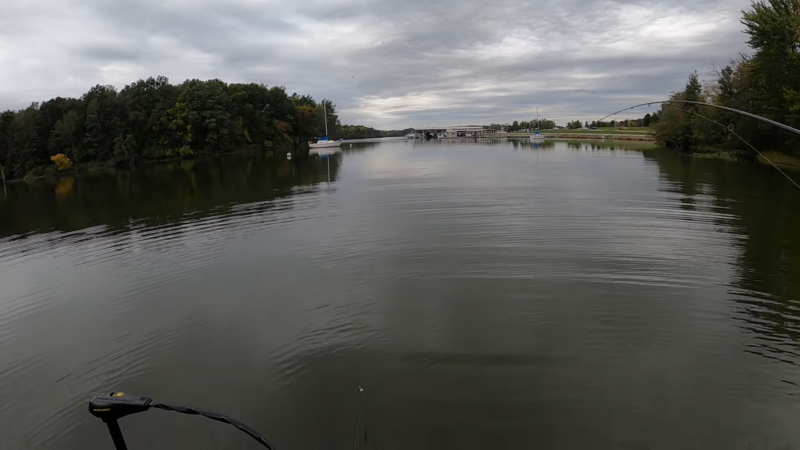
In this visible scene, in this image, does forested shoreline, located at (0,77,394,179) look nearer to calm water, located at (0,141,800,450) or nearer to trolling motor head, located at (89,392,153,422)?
calm water, located at (0,141,800,450)

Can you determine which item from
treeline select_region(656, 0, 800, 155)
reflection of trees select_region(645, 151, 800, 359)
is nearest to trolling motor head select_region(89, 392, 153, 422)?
reflection of trees select_region(645, 151, 800, 359)

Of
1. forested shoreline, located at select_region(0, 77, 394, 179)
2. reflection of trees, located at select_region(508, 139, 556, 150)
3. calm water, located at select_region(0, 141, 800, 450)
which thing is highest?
forested shoreline, located at select_region(0, 77, 394, 179)

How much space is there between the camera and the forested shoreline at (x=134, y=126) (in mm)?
71000

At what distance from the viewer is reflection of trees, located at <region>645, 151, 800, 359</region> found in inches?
349

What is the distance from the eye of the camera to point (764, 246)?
14008 mm

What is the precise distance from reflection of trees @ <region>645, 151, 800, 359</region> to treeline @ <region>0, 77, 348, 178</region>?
78750 millimetres

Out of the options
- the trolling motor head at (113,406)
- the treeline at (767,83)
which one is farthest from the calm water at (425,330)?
the treeline at (767,83)

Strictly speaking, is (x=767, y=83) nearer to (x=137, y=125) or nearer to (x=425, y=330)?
(x=425, y=330)

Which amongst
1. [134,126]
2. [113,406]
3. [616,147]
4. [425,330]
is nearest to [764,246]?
[425,330]

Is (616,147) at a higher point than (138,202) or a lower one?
higher

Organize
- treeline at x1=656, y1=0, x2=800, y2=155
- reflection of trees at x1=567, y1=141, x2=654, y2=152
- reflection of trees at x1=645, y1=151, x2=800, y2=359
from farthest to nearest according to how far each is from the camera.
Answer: reflection of trees at x1=567, y1=141, x2=654, y2=152 < treeline at x1=656, y1=0, x2=800, y2=155 < reflection of trees at x1=645, y1=151, x2=800, y2=359

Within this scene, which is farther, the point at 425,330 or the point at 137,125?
the point at 137,125

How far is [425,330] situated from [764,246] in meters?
11.4

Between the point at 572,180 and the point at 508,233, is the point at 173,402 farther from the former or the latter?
the point at 572,180
